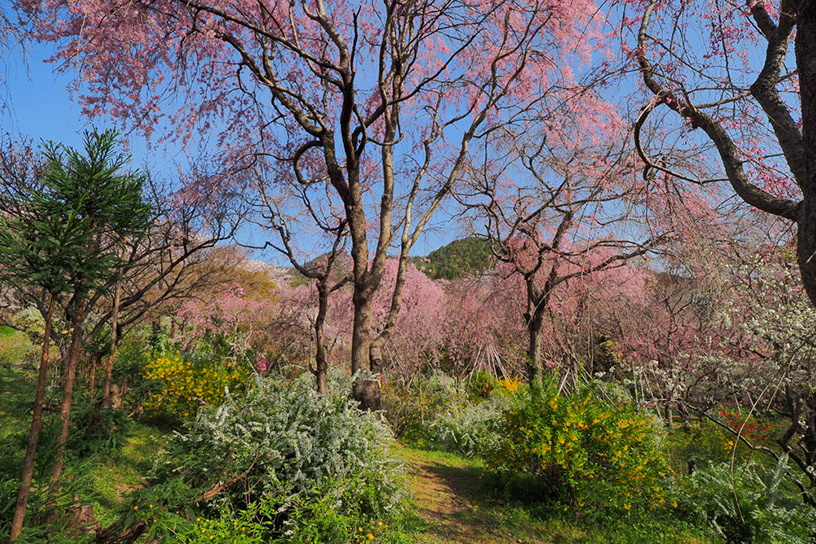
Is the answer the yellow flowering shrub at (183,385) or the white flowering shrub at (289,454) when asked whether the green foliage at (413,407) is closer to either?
the yellow flowering shrub at (183,385)

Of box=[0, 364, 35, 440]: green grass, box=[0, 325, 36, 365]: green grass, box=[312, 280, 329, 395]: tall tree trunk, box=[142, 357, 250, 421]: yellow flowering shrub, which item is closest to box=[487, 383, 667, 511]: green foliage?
box=[312, 280, 329, 395]: tall tree trunk

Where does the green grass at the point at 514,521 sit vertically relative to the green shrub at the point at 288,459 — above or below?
below

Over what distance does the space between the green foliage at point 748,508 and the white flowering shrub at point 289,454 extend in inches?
117

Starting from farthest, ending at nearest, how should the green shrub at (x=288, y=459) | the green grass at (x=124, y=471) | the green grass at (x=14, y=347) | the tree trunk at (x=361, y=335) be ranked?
the green grass at (x=14, y=347) → the tree trunk at (x=361, y=335) → the green grass at (x=124, y=471) → the green shrub at (x=288, y=459)

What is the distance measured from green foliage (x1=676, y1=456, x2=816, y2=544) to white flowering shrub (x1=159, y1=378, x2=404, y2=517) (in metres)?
2.98

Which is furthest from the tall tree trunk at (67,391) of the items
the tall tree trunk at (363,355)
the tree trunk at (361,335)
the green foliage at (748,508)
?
the green foliage at (748,508)

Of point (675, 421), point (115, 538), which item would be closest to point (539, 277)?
point (675, 421)

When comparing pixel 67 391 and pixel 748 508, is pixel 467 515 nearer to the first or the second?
pixel 748 508

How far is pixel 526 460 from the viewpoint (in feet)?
15.9

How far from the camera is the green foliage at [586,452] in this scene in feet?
14.4

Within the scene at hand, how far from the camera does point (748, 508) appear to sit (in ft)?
13.3

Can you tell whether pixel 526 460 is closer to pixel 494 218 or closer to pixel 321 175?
pixel 494 218

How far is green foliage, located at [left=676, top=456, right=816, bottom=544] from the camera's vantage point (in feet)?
11.9

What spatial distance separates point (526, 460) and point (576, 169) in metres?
4.57
